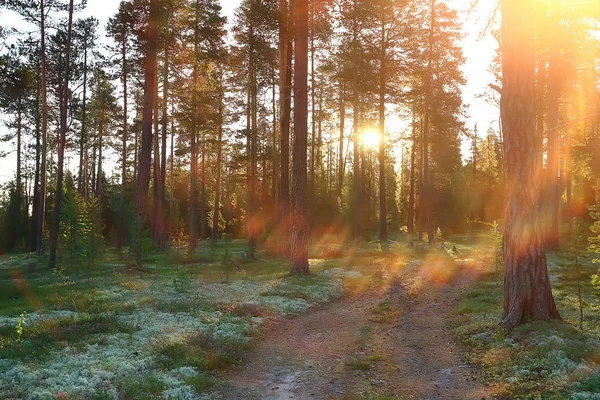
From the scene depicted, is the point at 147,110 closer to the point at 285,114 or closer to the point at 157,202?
the point at 285,114

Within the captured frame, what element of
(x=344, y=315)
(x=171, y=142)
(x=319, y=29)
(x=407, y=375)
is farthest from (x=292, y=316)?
(x=171, y=142)

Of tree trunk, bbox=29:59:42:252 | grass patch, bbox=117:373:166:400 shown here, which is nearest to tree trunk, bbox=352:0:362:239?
tree trunk, bbox=29:59:42:252

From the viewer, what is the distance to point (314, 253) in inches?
1201

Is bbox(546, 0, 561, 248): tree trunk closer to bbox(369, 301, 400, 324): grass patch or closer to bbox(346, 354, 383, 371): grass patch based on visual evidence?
bbox(369, 301, 400, 324): grass patch

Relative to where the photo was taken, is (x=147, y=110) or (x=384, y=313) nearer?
(x=384, y=313)

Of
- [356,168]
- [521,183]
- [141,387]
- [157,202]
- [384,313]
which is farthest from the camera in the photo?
[356,168]

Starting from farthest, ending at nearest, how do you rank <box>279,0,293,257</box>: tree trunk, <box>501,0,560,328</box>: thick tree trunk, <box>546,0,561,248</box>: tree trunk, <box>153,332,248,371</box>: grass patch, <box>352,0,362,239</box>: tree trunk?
<box>352,0,362,239</box>: tree trunk
<box>546,0,561,248</box>: tree trunk
<box>279,0,293,257</box>: tree trunk
<box>501,0,560,328</box>: thick tree trunk
<box>153,332,248,371</box>: grass patch

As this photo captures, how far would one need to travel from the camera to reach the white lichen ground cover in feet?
22.4

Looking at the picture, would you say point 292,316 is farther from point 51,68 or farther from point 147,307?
point 51,68

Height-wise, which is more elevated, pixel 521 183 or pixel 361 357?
pixel 521 183

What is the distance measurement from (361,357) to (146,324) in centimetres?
536

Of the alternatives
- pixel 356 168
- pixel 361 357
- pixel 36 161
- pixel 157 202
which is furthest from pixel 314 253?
pixel 36 161

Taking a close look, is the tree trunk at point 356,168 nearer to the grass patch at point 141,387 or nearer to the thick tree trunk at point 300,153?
the thick tree trunk at point 300,153

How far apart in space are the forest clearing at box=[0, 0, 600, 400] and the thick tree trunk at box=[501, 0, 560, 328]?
0.04m
